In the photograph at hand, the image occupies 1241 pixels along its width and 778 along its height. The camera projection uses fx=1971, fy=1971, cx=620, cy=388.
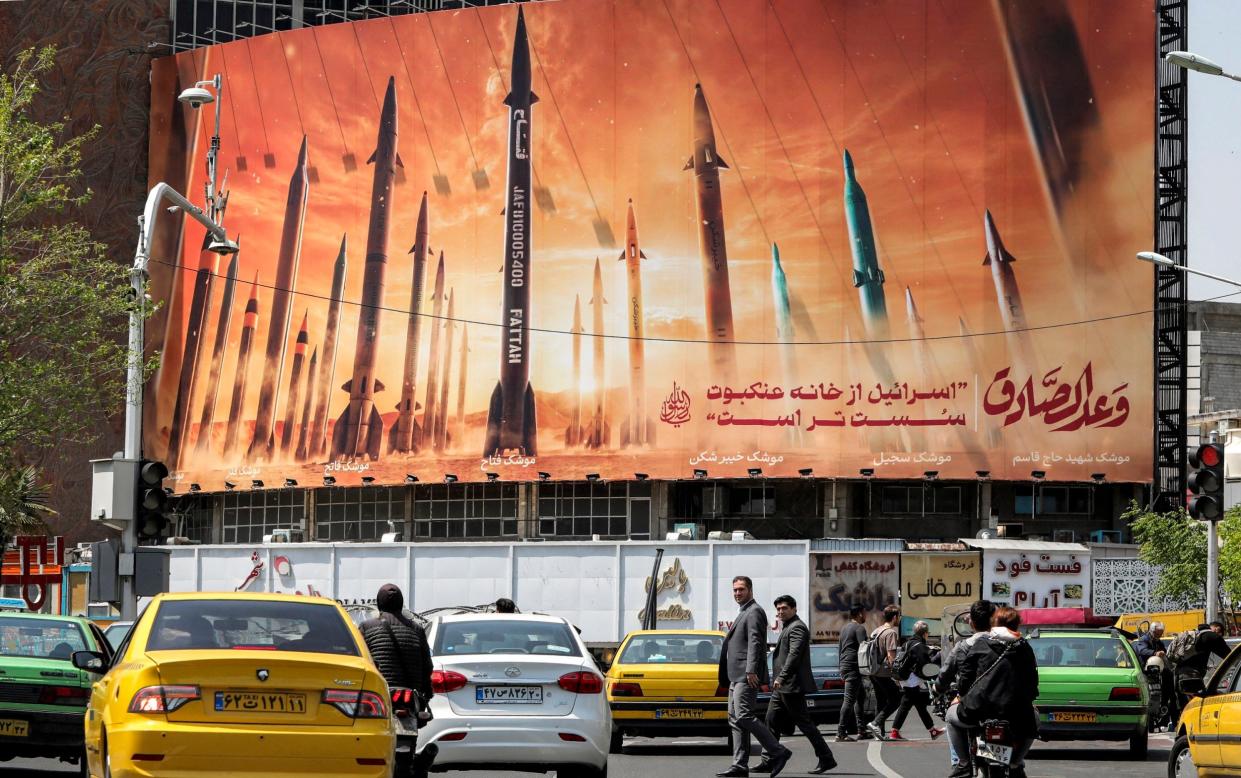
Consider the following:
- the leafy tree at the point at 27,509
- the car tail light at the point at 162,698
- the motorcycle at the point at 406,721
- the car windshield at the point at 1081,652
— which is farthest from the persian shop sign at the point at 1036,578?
the car tail light at the point at 162,698

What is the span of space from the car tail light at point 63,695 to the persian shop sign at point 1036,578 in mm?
35259

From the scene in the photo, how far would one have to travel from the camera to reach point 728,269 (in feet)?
175

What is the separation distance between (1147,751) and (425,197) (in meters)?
38.4

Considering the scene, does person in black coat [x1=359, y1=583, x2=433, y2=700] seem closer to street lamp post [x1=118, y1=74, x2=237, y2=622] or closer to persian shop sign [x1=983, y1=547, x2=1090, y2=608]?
street lamp post [x1=118, y1=74, x2=237, y2=622]

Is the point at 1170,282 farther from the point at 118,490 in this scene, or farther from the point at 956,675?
the point at 956,675

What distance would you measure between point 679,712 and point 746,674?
500 cm

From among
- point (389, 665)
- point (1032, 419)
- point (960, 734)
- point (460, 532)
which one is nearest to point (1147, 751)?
point (960, 734)

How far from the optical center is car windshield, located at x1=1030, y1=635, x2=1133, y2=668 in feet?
68.2

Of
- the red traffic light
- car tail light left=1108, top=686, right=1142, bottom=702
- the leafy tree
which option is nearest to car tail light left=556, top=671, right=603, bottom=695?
car tail light left=1108, top=686, right=1142, bottom=702

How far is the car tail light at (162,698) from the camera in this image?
10.2m

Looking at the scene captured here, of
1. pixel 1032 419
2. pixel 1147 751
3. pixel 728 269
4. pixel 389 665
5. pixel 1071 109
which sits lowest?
pixel 1147 751

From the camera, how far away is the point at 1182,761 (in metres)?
13.7

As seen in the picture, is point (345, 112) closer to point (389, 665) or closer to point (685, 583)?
point (685, 583)

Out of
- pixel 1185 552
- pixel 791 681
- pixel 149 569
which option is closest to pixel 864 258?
pixel 1185 552
